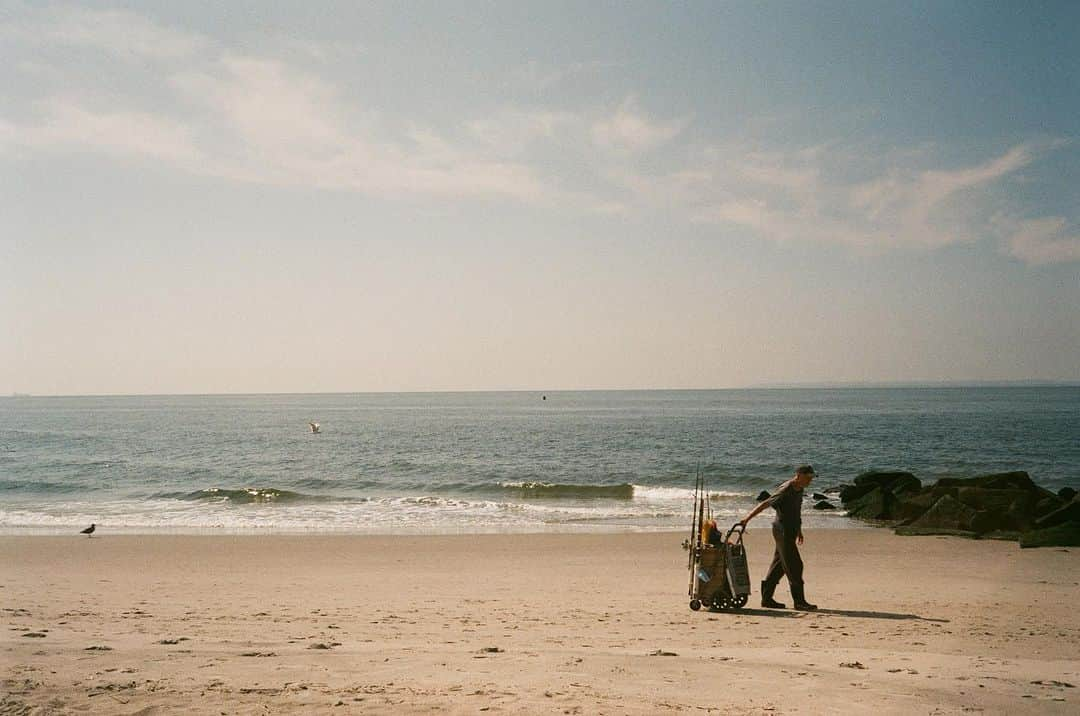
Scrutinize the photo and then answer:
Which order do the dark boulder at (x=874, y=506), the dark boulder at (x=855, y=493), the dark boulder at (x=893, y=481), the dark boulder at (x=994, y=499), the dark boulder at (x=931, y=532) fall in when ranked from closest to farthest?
the dark boulder at (x=931, y=532)
the dark boulder at (x=994, y=499)
the dark boulder at (x=874, y=506)
the dark boulder at (x=893, y=481)
the dark boulder at (x=855, y=493)

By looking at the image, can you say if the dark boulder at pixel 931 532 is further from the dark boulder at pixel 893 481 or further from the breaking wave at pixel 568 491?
the breaking wave at pixel 568 491

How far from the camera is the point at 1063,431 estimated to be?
63812 mm

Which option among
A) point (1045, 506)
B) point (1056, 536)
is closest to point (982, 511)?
point (1045, 506)

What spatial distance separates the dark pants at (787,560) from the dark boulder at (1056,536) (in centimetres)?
1003

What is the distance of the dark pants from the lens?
10.5 metres

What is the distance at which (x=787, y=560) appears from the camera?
1052 cm

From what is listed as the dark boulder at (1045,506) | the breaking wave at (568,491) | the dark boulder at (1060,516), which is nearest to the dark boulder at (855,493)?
the dark boulder at (1045,506)

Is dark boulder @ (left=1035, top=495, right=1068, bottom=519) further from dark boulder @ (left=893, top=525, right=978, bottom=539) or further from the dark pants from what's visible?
the dark pants

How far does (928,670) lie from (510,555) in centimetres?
1087

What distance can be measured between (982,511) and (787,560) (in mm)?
11913

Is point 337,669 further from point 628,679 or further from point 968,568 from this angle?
point 968,568

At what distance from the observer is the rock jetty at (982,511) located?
18.3 m

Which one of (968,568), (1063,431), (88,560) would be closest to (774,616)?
(968,568)

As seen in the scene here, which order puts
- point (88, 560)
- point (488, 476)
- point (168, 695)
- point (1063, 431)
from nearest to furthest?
point (168, 695)
point (88, 560)
point (488, 476)
point (1063, 431)
